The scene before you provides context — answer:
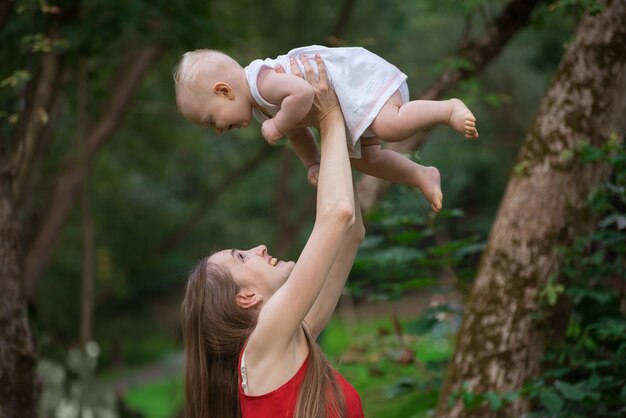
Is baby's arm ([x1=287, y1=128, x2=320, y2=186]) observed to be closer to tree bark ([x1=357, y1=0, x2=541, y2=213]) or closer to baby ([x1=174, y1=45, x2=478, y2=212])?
baby ([x1=174, y1=45, x2=478, y2=212])

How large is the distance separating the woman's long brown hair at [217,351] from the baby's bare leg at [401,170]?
0.51 metres

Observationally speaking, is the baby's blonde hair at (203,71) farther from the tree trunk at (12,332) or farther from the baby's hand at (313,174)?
the tree trunk at (12,332)

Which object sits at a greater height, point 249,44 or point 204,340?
point 249,44

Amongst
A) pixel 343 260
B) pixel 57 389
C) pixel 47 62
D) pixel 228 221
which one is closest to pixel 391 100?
pixel 343 260

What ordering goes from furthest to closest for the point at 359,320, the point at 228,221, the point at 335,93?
the point at 359,320 → the point at 228,221 → the point at 335,93

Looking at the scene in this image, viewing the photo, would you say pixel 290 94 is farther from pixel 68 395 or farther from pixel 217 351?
pixel 68 395

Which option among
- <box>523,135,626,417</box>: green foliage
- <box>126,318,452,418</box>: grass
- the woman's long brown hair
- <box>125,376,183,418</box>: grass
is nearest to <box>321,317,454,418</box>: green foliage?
<box>126,318,452,418</box>: grass

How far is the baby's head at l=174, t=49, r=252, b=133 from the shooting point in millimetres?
2307

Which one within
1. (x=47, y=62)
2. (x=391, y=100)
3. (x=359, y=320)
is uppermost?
(x=47, y=62)

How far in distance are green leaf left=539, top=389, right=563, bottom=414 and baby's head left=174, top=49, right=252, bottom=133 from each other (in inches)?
69.5

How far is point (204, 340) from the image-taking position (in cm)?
251

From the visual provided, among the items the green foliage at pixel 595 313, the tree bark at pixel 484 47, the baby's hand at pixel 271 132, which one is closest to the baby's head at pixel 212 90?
the baby's hand at pixel 271 132

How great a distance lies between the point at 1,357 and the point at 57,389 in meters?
5.01

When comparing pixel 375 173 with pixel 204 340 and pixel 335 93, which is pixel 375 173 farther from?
pixel 204 340
